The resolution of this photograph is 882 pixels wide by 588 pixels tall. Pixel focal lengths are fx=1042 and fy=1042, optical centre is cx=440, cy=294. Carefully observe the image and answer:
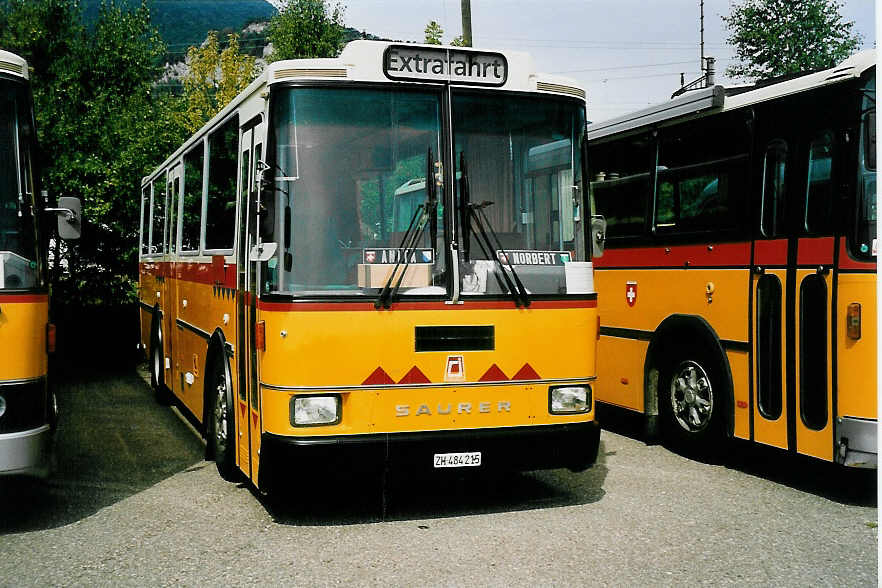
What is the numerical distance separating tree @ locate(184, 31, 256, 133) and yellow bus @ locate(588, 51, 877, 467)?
2087 centimetres

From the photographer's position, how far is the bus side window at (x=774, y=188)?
797 centimetres

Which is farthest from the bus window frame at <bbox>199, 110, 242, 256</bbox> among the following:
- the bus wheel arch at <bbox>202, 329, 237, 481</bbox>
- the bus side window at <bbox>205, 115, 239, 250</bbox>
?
the bus wheel arch at <bbox>202, 329, 237, 481</bbox>

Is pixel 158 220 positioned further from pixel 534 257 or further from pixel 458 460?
pixel 458 460

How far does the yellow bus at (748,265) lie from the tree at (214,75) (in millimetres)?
20866

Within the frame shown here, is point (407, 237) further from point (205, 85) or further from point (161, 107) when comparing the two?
point (205, 85)

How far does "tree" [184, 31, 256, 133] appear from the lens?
1181 inches

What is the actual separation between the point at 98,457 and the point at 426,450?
390cm

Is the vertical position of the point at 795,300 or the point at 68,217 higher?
the point at 68,217

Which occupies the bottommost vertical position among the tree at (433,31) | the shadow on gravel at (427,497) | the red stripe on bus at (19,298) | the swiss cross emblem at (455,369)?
the shadow on gravel at (427,497)

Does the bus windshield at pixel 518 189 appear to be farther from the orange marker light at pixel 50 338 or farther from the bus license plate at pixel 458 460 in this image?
the orange marker light at pixel 50 338

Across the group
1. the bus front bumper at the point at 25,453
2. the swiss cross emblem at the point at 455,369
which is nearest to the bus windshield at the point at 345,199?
the swiss cross emblem at the point at 455,369

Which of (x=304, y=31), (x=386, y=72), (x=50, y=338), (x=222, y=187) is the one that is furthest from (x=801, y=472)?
(x=304, y=31)

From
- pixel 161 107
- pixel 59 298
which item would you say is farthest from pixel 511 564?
pixel 161 107

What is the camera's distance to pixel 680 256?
9.14 meters
